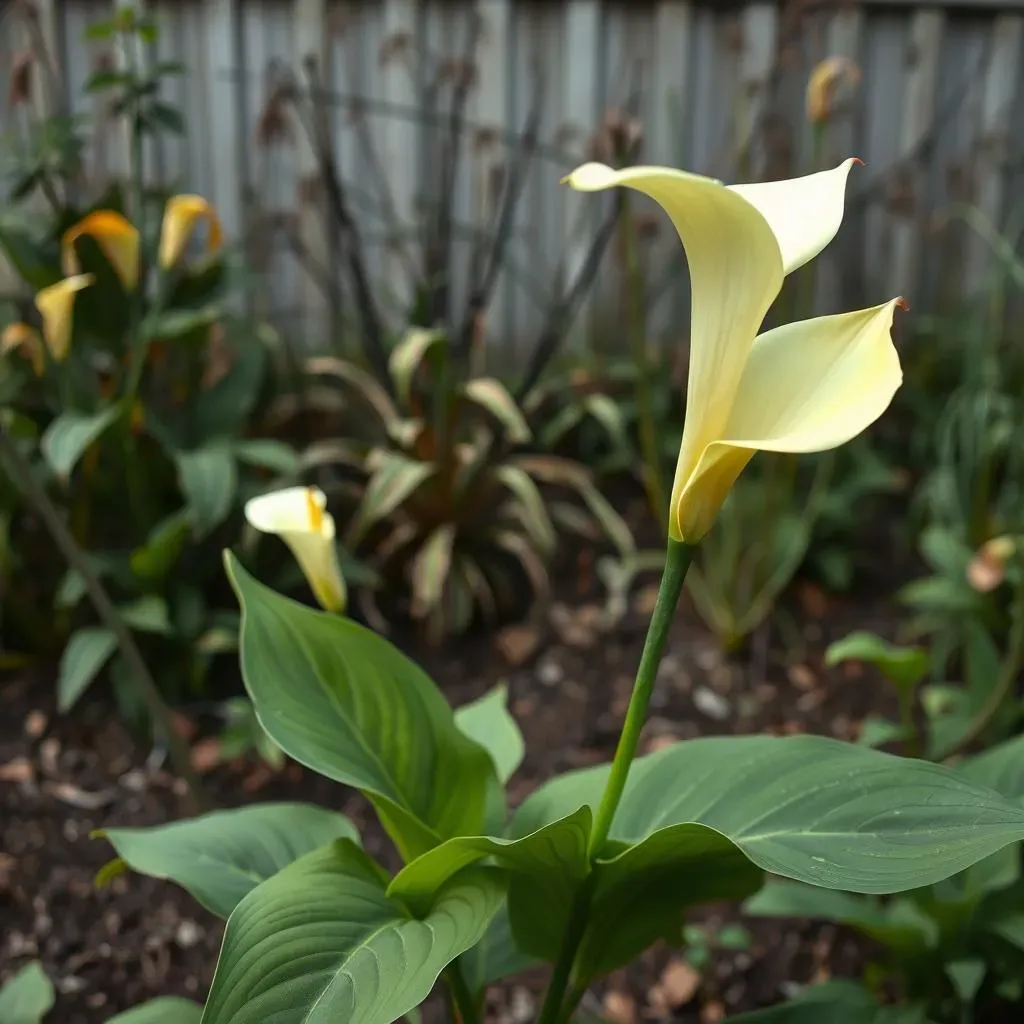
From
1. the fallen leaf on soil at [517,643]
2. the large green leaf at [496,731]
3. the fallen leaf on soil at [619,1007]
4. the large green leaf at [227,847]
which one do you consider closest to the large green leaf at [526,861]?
the large green leaf at [227,847]

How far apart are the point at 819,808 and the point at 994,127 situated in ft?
9.84

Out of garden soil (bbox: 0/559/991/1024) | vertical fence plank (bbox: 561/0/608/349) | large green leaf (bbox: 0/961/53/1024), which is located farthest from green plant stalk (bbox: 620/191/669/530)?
large green leaf (bbox: 0/961/53/1024)

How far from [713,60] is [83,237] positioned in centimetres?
195

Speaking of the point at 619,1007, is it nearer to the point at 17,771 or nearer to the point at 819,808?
the point at 819,808

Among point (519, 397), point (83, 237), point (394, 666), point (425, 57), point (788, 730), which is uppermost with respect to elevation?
point (425, 57)

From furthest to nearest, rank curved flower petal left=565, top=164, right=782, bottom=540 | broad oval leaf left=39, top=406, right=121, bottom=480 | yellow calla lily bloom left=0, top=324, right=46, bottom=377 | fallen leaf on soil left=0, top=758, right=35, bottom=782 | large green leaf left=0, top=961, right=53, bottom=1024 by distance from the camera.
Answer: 1. yellow calla lily bloom left=0, top=324, right=46, bottom=377
2. fallen leaf on soil left=0, top=758, right=35, bottom=782
3. broad oval leaf left=39, top=406, right=121, bottom=480
4. large green leaf left=0, top=961, right=53, bottom=1024
5. curved flower petal left=565, top=164, right=782, bottom=540

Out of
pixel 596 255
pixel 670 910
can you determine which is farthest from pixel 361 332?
pixel 670 910

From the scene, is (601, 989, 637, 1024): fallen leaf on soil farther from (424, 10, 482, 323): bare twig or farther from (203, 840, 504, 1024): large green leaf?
(424, 10, 482, 323): bare twig

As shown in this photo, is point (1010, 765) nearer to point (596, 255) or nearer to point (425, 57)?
point (596, 255)

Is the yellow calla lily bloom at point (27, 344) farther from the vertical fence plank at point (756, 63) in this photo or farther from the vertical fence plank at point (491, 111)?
the vertical fence plank at point (756, 63)

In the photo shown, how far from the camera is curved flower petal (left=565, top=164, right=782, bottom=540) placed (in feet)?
1.91

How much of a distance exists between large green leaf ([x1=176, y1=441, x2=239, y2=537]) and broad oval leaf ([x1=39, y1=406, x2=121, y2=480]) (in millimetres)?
168

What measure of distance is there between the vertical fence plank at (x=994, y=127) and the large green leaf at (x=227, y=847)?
2880mm

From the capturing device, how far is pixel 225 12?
8.87 ft
